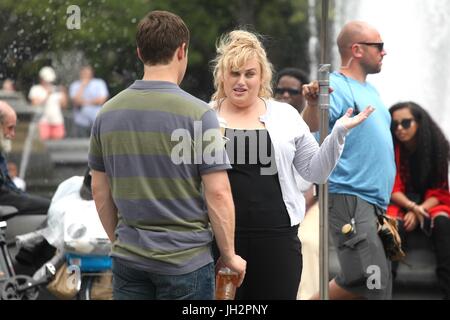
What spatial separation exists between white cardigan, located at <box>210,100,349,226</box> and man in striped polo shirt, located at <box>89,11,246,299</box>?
682 mm

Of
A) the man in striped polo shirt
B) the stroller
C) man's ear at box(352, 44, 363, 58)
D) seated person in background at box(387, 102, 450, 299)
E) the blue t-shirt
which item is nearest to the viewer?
the man in striped polo shirt

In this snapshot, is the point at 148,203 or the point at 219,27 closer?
the point at 148,203

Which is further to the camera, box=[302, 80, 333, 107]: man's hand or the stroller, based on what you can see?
the stroller

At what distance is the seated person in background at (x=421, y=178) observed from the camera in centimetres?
739

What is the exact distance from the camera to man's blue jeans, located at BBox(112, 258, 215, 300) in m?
4.43

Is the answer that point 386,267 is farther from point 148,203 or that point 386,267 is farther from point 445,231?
point 148,203

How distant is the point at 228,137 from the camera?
5.19 m

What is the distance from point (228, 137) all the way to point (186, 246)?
0.89 m

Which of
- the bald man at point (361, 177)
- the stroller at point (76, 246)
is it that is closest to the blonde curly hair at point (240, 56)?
the bald man at point (361, 177)

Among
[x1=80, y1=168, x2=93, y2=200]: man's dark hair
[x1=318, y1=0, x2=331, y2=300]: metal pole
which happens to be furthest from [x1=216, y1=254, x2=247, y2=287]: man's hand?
[x1=80, y1=168, x2=93, y2=200]: man's dark hair

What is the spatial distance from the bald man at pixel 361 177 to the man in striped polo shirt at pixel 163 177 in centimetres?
179

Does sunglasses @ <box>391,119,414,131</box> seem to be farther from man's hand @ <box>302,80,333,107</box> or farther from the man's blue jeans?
the man's blue jeans

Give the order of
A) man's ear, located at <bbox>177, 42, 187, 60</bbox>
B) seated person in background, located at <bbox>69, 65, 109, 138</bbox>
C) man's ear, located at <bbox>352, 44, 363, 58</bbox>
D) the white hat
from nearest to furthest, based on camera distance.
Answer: man's ear, located at <bbox>177, 42, 187, 60</bbox> < man's ear, located at <bbox>352, 44, 363, 58</bbox> < the white hat < seated person in background, located at <bbox>69, 65, 109, 138</bbox>
